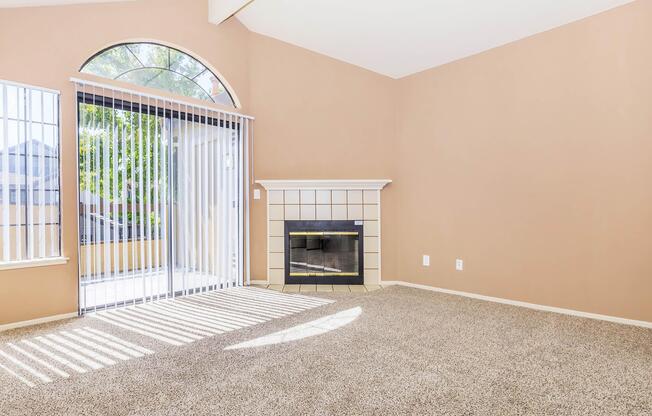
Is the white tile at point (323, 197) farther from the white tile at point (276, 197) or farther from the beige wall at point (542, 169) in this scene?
the beige wall at point (542, 169)

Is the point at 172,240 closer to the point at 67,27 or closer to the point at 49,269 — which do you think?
the point at 49,269

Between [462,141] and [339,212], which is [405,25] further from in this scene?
[339,212]

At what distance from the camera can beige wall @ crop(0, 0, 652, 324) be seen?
9.02ft

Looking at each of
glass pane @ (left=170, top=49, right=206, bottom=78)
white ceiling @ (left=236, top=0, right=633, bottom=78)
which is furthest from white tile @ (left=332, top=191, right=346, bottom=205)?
glass pane @ (left=170, top=49, right=206, bottom=78)

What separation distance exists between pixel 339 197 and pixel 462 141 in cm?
148

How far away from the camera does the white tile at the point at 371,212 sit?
13.7ft

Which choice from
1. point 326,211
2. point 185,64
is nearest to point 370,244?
point 326,211

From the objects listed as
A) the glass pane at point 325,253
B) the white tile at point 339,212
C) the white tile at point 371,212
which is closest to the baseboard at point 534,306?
the glass pane at point 325,253

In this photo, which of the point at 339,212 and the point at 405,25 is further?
the point at 339,212

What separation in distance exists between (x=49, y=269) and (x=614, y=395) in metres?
3.82

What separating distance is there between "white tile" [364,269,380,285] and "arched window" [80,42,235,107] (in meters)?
2.51

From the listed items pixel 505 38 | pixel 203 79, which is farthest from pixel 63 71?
pixel 505 38

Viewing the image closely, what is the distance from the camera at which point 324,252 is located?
418 cm

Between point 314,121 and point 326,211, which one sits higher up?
point 314,121
